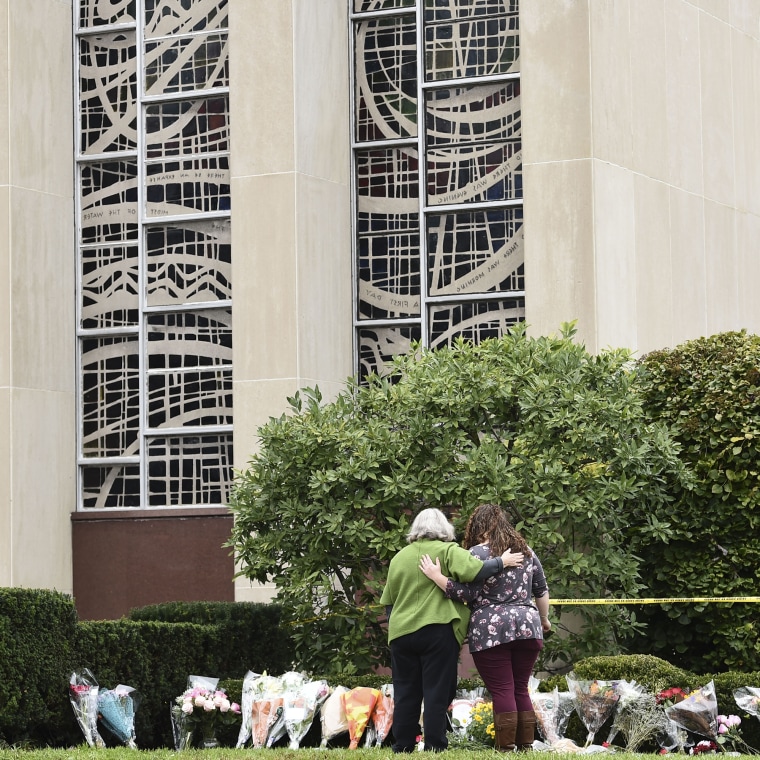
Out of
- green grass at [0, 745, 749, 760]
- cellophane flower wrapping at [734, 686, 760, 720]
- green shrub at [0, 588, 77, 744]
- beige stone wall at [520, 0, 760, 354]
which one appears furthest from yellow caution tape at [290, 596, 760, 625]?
beige stone wall at [520, 0, 760, 354]

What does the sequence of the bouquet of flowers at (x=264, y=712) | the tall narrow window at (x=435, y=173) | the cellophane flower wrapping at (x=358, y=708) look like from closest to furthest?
the cellophane flower wrapping at (x=358, y=708)
the bouquet of flowers at (x=264, y=712)
the tall narrow window at (x=435, y=173)

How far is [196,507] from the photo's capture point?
57.5 feet

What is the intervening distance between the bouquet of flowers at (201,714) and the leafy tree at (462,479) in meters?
1.08

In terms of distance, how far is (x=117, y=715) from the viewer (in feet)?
40.2

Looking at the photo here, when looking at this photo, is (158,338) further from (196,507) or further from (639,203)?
(639,203)

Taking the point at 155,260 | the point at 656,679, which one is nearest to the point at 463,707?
the point at 656,679

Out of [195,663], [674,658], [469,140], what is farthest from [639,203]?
[195,663]

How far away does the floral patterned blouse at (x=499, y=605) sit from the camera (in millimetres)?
10328

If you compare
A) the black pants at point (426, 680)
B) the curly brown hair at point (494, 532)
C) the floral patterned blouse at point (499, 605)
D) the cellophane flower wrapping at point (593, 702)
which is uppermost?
the curly brown hair at point (494, 532)

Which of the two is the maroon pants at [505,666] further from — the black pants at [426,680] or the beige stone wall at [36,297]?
the beige stone wall at [36,297]

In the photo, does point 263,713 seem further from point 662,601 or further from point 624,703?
point 662,601

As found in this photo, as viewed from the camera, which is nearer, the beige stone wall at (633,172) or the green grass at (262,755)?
the green grass at (262,755)

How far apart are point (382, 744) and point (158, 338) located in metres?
7.41

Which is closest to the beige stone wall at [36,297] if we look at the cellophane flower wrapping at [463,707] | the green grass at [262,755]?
the green grass at [262,755]
